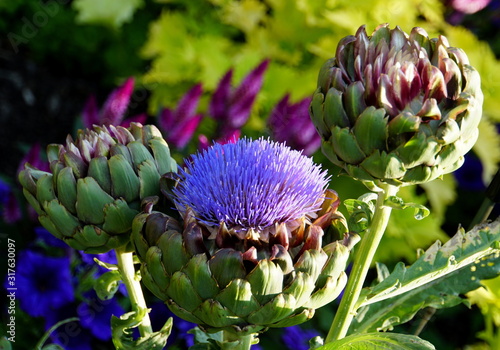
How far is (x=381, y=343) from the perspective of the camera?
0.50 metres

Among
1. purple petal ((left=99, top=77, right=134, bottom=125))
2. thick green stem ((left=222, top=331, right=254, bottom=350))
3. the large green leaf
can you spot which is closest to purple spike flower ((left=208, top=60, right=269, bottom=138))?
purple petal ((left=99, top=77, right=134, bottom=125))

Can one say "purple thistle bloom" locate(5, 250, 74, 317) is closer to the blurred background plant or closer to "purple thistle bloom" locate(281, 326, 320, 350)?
the blurred background plant

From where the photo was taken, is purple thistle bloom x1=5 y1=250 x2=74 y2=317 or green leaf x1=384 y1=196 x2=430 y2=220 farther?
purple thistle bloom x1=5 y1=250 x2=74 y2=317

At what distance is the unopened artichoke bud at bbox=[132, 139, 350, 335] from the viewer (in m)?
0.44

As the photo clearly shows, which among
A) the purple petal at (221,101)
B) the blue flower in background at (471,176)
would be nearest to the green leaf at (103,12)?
the purple petal at (221,101)

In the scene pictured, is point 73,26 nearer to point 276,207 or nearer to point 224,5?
point 224,5

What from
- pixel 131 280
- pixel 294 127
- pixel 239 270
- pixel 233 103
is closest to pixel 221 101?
pixel 233 103

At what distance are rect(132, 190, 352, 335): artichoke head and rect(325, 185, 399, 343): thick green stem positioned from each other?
0.06m

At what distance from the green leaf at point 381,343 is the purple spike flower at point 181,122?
630mm

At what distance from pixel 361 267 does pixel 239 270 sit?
137 mm

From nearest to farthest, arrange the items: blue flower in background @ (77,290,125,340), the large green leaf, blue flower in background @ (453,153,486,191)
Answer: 1. the large green leaf
2. blue flower in background @ (77,290,125,340)
3. blue flower in background @ (453,153,486,191)

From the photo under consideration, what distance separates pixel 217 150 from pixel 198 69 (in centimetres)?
114

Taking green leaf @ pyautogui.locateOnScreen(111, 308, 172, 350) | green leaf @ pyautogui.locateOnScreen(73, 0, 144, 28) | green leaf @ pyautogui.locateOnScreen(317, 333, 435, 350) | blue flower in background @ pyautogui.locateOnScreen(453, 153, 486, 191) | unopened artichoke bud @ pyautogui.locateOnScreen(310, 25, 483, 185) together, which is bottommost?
green leaf @ pyautogui.locateOnScreen(73, 0, 144, 28)

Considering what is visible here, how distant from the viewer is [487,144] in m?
1.43
